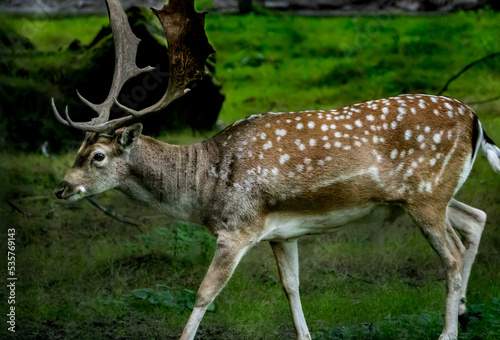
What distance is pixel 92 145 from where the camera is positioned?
19.7 ft

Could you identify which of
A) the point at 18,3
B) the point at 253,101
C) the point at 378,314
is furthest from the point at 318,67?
the point at 378,314

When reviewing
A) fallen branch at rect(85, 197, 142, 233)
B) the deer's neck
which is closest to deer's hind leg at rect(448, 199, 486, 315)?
the deer's neck

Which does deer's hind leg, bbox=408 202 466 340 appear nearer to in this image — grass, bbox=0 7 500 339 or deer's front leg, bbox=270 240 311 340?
grass, bbox=0 7 500 339

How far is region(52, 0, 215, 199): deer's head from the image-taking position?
5.99m

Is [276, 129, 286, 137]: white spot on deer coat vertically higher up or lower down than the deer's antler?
lower down

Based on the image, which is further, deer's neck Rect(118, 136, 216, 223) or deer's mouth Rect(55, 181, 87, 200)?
deer's neck Rect(118, 136, 216, 223)

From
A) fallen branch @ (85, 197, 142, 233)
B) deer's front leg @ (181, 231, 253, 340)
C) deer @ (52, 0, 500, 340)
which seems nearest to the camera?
deer's front leg @ (181, 231, 253, 340)

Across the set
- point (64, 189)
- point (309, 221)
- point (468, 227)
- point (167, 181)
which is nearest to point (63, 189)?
point (64, 189)

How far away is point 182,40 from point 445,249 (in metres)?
2.59

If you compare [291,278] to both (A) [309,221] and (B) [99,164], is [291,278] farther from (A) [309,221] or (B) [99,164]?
(B) [99,164]

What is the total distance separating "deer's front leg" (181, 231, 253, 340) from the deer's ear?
3.20 feet

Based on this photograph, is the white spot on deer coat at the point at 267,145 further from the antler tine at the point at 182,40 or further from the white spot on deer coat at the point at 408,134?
the white spot on deer coat at the point at 408,134

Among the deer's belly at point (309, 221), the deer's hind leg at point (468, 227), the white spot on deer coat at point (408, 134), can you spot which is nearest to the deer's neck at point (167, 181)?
the deer's belly at point (309, 221)

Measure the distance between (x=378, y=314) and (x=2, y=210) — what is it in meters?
4.53
